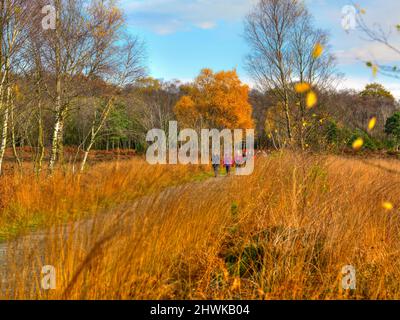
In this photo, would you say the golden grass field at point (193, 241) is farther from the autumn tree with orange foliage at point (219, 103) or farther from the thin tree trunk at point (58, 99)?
the autumn tree with orange foliage at point (219, 103)

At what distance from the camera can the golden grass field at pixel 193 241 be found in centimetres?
249

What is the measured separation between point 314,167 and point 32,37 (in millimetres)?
6836

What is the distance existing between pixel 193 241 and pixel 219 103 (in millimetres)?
35315

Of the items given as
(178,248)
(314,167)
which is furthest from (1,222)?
(314,167)

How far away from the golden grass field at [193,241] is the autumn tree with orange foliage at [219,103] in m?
32.3

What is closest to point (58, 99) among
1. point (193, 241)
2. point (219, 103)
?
point (193, 241)

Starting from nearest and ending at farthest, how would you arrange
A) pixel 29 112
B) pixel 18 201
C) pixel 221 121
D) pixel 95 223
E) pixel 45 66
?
pixel 95 223 < pixel 18 201 < pixel 29 112 < pixel 45 66 < pixel 221 121

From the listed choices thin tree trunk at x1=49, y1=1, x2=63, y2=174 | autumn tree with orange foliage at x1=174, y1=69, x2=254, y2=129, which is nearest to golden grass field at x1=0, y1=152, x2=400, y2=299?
thin tree trunk at x1=49, y1=1, x2=63, y2=174

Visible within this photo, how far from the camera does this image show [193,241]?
3.74 metres

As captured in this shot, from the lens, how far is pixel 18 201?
6.11 m

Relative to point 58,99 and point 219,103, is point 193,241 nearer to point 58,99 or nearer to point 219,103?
point 58,99

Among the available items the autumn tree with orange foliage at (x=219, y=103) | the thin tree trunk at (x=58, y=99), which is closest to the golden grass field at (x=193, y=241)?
the thin tree trunk at (x=58, y=99)
